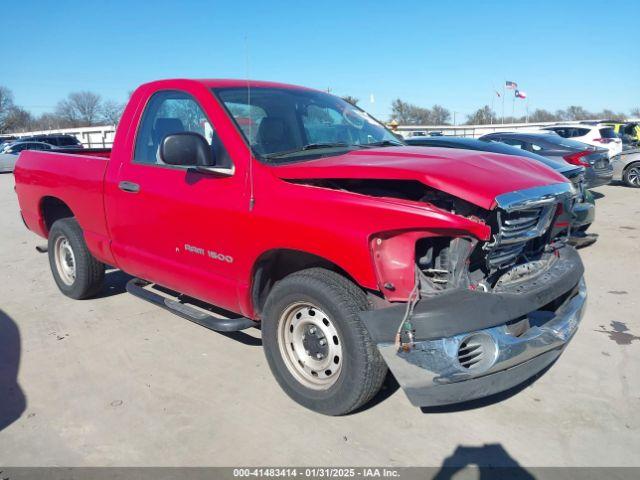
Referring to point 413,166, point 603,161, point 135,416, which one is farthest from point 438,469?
point 603,161


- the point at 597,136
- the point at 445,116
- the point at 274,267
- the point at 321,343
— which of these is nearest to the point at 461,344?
the point at 321,343

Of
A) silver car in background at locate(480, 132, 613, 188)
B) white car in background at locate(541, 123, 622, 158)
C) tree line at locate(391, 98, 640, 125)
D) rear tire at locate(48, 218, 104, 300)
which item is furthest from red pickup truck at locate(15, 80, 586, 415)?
tree line at locate(391, 98, 640, 125)

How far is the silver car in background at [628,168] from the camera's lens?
14.2 m

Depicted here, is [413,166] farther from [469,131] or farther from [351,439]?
[469,131]

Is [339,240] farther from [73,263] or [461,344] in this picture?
[73,263]

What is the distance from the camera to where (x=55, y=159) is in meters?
5.18

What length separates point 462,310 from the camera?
265cm

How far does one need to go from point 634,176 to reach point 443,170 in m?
13.9

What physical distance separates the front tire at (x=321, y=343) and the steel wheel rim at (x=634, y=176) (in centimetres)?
1395

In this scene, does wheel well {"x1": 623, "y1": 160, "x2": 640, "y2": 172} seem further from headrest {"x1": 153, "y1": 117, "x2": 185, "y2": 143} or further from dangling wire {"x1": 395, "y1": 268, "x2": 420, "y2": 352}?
dangling wire {"x1": 395, "y1": 268, "x2": 420, "y2": 352}

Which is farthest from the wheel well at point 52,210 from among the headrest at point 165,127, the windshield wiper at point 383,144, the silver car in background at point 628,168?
the silver car in background at point 628,168

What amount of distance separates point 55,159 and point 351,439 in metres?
3.95

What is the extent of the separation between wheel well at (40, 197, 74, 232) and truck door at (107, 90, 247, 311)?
154 cm

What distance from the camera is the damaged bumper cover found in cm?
265
